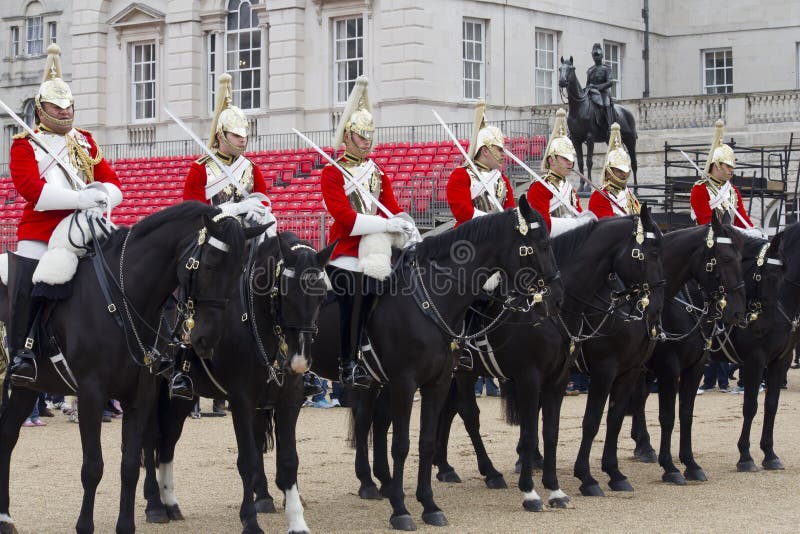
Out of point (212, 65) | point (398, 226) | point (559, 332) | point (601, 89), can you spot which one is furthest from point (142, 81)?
point (398, 226)

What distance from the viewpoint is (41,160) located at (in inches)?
345

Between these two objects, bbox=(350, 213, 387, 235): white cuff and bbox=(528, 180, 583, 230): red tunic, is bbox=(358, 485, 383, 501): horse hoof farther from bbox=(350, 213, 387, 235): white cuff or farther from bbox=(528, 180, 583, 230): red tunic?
bbox=(528, 180, 583, 230): red tunic

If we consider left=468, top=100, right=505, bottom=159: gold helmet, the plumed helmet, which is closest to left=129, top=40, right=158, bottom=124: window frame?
left=468, top=100, right=505, bottom=159: gold helmet

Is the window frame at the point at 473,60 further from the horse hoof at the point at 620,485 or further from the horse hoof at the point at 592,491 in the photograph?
the horse hoof at the point at 592,491

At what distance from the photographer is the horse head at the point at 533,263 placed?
932 centimetres

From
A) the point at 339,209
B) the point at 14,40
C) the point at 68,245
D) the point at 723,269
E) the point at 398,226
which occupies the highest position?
the point at 14,40

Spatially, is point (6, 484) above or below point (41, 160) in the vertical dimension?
below

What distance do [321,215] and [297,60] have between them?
13446 millimetres

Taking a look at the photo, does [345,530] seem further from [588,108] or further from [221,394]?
[588,108]

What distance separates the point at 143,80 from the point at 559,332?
27975mm

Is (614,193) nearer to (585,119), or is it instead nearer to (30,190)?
(30,190)

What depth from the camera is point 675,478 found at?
11.4 meters

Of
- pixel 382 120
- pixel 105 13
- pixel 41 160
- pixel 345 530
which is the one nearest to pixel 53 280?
pixel 41 160

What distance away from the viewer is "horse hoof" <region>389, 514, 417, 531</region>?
30.0 feet
